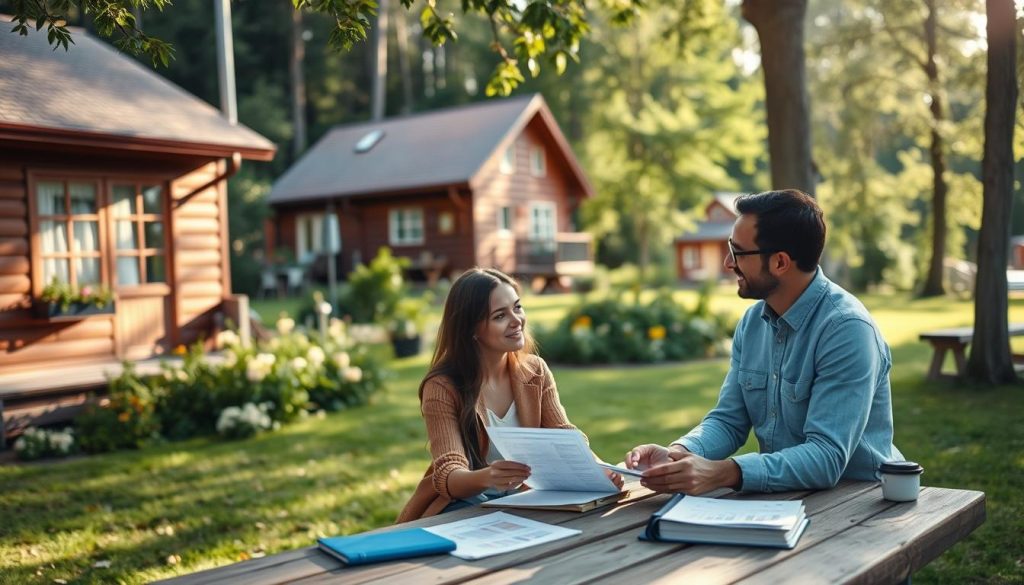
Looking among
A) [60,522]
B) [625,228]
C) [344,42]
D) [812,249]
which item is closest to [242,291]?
[625,228]

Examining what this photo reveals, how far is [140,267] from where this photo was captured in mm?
9422

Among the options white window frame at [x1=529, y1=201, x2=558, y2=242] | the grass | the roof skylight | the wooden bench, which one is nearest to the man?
the grass

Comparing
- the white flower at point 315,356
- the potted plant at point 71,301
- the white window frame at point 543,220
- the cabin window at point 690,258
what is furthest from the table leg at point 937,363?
the cabin window at point 690,258

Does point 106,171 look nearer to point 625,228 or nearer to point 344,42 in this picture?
point 344,42

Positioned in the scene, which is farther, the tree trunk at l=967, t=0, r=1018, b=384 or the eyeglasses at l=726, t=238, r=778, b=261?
the tree trunk at l=967, t=0, r=1018, b=384

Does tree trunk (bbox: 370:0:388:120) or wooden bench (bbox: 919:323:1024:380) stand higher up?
tree trunk (bbox: 370:0:388:120)

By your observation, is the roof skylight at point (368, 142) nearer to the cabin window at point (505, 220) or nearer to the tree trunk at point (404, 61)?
the cabin window at point (505, 220)

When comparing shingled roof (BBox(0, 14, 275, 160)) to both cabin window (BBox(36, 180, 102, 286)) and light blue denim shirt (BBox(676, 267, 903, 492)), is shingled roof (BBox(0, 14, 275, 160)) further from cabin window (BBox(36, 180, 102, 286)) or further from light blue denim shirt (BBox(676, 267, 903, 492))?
light blue denim shirt (BBox(676, 267, 903, 492))

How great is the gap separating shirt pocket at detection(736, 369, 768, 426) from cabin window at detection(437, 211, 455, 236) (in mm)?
23683

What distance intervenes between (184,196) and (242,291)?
16.5 m

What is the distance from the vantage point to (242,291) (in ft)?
84.1

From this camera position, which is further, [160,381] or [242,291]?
[242,291]

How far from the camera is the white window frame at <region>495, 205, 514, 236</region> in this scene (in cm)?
2697

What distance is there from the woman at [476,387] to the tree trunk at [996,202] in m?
6.01
